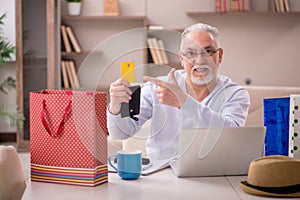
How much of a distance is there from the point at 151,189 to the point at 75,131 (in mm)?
284

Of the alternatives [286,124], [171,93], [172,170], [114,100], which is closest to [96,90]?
[114,100]

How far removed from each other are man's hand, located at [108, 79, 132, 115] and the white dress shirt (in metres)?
0.11

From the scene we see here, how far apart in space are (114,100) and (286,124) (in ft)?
1.98

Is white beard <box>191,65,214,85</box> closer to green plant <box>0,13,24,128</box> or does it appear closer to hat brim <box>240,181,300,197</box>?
hat brim <box>240,181,300,197</box>

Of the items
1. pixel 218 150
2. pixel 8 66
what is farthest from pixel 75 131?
pixel 8 66

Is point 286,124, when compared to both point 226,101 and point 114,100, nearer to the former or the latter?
point 226,101

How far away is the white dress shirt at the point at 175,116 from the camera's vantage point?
1.96 meters

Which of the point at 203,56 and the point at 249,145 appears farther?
the point at 203,56

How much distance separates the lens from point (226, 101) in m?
2.33

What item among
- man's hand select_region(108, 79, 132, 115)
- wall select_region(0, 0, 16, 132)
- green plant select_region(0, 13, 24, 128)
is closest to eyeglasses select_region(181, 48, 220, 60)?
man's hand select_region(108, 79, 132, 115)

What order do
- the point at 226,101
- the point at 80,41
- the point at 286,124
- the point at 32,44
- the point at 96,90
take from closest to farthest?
1. the point at 96,90
2. the point at 286,124
3. the point at 226,101
4. the point at 32,44
5. the point at 80,41

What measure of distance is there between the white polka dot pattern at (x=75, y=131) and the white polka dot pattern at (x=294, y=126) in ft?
2.01

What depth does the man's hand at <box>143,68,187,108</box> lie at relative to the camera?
1741mm

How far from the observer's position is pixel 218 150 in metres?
1.77
